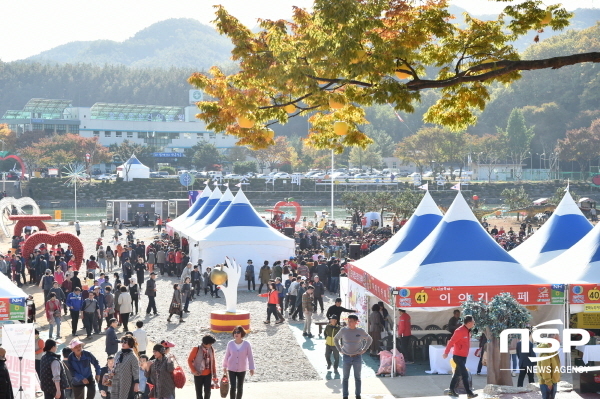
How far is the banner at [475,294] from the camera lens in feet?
38.0

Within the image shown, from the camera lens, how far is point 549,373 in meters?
8.80

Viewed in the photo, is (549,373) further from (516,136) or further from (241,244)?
(516,136)

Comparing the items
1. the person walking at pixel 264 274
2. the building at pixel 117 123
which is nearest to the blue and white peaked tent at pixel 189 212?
the person walking at pixel 264 274

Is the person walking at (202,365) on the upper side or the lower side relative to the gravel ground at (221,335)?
upper

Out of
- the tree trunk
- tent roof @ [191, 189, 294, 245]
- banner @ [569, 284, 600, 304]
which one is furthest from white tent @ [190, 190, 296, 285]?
the tree trunk

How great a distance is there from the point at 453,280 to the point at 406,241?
3.27m

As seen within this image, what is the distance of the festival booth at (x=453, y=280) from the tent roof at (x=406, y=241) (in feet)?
2.91

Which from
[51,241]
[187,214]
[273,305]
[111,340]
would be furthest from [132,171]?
[111,340]

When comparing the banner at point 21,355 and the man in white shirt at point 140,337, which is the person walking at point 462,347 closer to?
the man in white shirt at point 140,337

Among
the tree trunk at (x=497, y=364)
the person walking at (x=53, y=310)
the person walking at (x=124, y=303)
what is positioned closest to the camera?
the tree trunk at (x=497, y=364)

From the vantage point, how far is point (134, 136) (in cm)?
10706

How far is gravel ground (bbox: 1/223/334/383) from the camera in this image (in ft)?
39.3

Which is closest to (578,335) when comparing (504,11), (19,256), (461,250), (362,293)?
(461,250)

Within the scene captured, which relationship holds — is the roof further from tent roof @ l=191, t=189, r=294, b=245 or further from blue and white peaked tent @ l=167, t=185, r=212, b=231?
tent roof @ l=191, t=189, r=294, b=245
